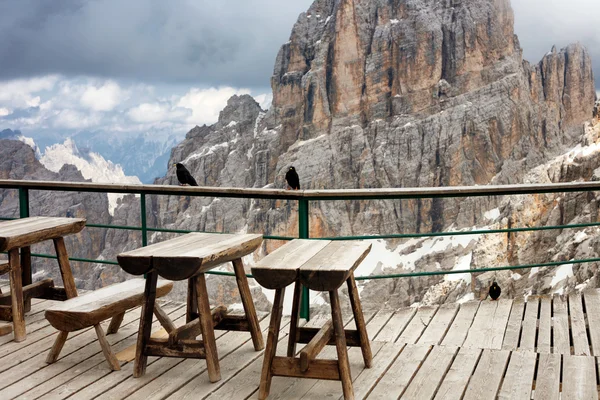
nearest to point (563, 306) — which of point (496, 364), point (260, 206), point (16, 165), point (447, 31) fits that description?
point (496, 364)

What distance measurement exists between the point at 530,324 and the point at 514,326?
5.0 inches

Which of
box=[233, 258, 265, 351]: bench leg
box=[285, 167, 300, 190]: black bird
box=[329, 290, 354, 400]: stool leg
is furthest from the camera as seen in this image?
box=[285, 167, 300, 190]: black bird

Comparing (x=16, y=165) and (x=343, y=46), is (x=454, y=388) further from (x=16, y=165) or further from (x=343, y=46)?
(x=16, y=165)

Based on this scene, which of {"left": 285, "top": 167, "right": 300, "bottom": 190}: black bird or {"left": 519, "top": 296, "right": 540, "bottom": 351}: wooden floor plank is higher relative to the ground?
{"left": 285, "top": 167, "right": 300, "bottom": 190}: black bird

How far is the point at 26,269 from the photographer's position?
4.57 m

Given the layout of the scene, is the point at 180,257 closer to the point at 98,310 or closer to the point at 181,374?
the point at 98,310

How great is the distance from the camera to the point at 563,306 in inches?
177

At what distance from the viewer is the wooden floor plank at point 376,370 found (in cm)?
301

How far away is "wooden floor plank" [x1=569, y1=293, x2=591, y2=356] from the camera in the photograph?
11.9 ft

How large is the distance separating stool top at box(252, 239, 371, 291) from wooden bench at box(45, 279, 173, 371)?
97 centimetres

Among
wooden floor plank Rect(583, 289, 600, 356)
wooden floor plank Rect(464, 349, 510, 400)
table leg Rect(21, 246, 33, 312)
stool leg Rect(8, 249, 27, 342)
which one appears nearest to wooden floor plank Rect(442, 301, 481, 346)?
wooden floor plank Rect(464, 349, 510, 400)

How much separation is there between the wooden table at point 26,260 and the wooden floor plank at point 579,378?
3.13 m

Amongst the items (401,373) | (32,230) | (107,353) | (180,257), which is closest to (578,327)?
(401,373)

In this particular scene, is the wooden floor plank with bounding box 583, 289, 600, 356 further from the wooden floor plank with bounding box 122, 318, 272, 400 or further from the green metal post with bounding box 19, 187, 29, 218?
→ the green metal post with bounding box 19, 187, 29, 218
